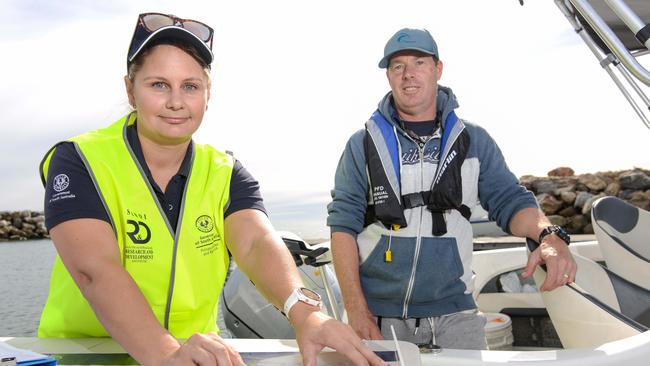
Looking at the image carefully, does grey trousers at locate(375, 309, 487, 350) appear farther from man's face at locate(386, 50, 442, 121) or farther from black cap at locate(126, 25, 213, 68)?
black cap at locate(126, 25, 213, 68)

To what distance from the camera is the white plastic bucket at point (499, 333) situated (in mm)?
3521

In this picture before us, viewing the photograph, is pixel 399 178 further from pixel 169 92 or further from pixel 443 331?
pixel 169 92

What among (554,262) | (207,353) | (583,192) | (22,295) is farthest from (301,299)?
(583,192)

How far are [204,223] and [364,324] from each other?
2.67 ft

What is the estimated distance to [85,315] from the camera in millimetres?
1494

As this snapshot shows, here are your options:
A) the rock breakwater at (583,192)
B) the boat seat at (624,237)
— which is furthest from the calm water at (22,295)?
the rock breakwater at (583,192)

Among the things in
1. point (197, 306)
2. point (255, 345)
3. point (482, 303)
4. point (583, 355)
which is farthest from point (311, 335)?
point (482, 303)

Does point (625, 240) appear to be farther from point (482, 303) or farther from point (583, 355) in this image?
point (583, 355)

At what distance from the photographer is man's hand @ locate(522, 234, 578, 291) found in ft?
7.06

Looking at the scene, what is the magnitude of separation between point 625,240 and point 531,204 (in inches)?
50.1

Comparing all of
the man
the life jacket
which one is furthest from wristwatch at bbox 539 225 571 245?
the life jacket

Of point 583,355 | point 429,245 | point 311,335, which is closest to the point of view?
point 311,335

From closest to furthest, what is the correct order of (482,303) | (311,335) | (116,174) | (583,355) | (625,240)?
(311,335) → (116,174) → (583,355) → (625,240) → (482,303)

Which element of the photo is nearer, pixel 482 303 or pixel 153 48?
pixel 153 48
